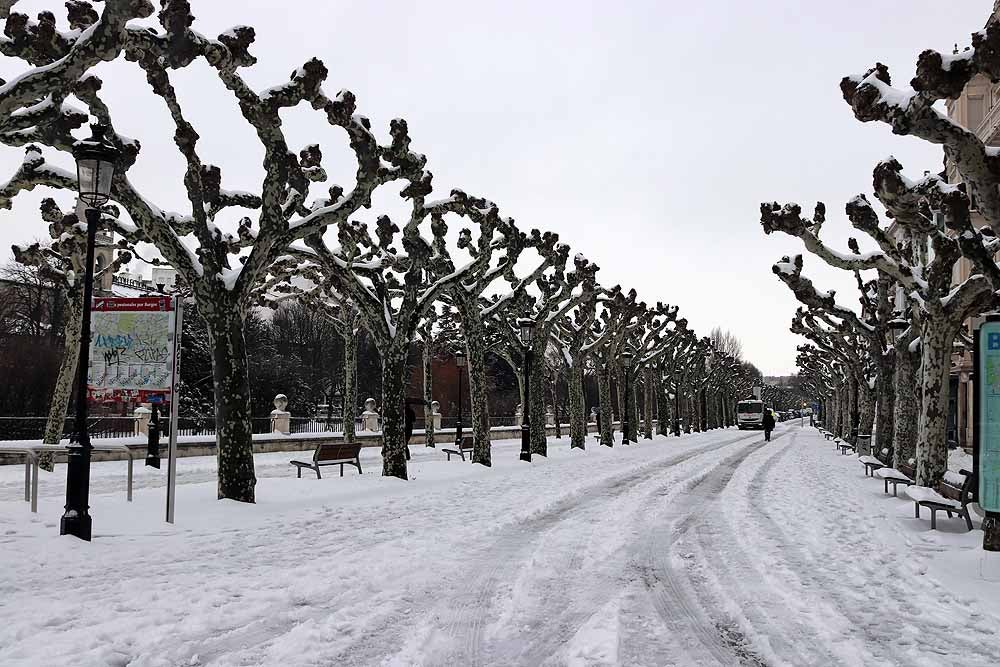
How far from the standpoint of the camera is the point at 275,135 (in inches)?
501

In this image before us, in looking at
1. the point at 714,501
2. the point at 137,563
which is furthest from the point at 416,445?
the point at 137,563

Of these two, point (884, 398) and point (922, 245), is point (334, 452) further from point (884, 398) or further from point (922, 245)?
point (884, 398)

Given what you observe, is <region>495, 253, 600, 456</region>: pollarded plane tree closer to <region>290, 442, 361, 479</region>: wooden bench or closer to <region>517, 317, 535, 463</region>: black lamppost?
<region>517, 317, 535, 463</region>: black lamppost

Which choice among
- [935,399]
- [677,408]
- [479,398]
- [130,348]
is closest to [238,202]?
[130,348]

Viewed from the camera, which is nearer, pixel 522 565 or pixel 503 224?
pixel 522 565

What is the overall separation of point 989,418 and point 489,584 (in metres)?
5.62

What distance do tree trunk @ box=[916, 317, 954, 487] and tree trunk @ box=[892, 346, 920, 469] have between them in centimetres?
489

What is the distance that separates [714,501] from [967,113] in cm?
3755

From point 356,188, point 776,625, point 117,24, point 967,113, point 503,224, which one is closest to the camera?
point 776,625

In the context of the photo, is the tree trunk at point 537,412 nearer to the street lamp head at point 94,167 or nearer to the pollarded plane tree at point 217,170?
the pollarded plane tree at point 217,170

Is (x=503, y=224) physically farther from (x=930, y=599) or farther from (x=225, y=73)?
(x=930, y=599)

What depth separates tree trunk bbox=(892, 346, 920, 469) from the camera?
19.3 m

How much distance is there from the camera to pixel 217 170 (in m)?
14.0

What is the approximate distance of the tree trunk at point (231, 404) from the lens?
41.1ft
